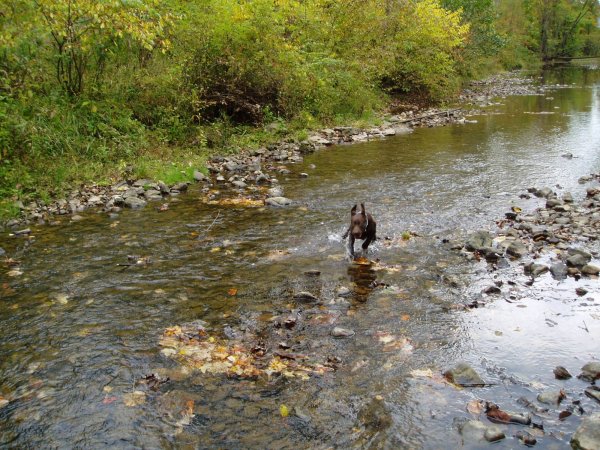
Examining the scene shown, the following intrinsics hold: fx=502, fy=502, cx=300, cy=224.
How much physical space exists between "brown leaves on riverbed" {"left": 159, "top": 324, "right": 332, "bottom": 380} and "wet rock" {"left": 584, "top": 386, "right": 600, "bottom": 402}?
2.29 meters

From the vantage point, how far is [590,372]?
465cm

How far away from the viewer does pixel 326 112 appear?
2056 cm

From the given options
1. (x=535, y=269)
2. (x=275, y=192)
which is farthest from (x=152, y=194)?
(x=535, y=269)

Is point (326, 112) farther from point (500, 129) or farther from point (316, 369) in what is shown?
point (316, 369)

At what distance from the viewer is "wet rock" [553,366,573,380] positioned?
467 cm

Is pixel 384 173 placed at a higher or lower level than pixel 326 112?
lower

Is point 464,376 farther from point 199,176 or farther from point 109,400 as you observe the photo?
Answer: point 199,176

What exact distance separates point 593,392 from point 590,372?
0.32 m

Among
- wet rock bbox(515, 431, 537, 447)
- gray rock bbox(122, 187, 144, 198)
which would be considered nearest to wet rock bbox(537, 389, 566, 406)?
wet rock bbox(515, 431, 537, 447)

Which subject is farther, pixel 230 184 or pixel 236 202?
pixel 230 184

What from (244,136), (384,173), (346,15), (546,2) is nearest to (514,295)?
(384,173)

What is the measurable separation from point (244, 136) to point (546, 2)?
8337 centimetres

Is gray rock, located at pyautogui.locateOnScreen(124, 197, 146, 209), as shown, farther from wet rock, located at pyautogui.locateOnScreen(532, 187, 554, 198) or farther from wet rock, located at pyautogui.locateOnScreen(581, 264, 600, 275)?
wet rock, located at pyautogui.locateOnScreen(532, 187, 554, 198)

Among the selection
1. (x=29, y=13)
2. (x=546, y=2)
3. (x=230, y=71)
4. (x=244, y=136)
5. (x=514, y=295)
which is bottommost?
(x=514, y=295)
